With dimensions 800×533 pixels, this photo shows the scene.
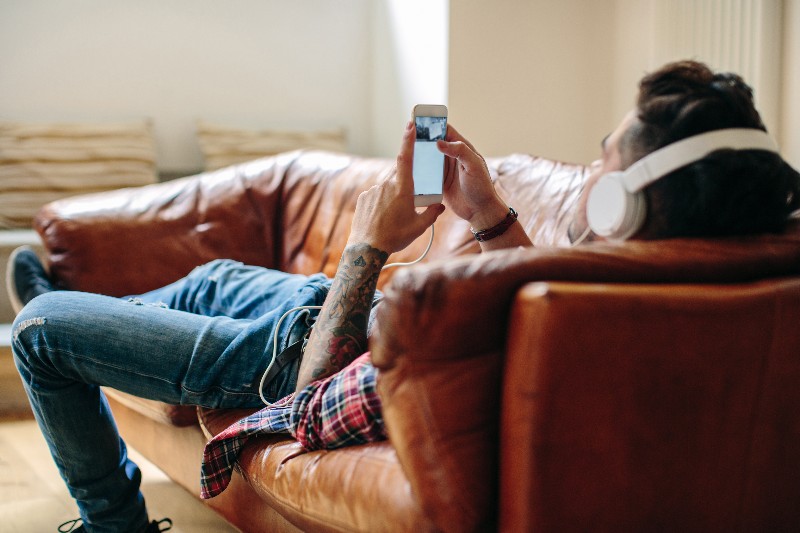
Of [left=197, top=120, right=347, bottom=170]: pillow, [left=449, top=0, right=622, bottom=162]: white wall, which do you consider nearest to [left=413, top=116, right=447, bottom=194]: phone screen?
[left=449, top=0, right=622, bottom=162]: white wall

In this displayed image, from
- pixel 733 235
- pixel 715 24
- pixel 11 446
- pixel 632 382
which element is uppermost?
pixel 715 24

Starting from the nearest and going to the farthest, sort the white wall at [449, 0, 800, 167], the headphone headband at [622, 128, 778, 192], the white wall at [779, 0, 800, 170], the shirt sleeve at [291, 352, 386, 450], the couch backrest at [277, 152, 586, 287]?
the headphone headband at [622, 128, 778, 192] → the shirt sleeve at [291, 352, 386, 450] → the couch backrest at [277, 152, 586, 287] → the white wall at [779, 0, 800, 170] → the white wall at [449, 0, 800, 167]

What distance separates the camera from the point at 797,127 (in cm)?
221

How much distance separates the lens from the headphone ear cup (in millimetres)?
948

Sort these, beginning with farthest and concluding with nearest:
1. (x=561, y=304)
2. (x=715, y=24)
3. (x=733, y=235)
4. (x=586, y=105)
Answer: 1. (x=586, y=105)
2. (x=715, y=24)
3. (x=733, y=235)
4. (x=561, y=304)

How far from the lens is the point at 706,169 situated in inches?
35.9

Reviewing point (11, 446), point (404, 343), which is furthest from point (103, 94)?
point (404, 343)

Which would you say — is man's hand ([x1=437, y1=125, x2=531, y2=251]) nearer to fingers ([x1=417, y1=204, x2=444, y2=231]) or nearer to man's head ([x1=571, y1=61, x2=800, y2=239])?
fingers ([x1=417, y1=204, x2=444, y2=231])

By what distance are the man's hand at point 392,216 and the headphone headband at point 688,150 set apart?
1.32 ft

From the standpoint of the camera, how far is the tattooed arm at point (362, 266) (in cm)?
120

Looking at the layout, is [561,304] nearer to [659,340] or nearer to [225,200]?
[659,340]

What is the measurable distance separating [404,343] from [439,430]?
0.10m

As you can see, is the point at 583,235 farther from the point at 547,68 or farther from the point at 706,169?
the point at 547,68

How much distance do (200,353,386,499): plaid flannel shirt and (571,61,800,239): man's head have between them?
421 mm
